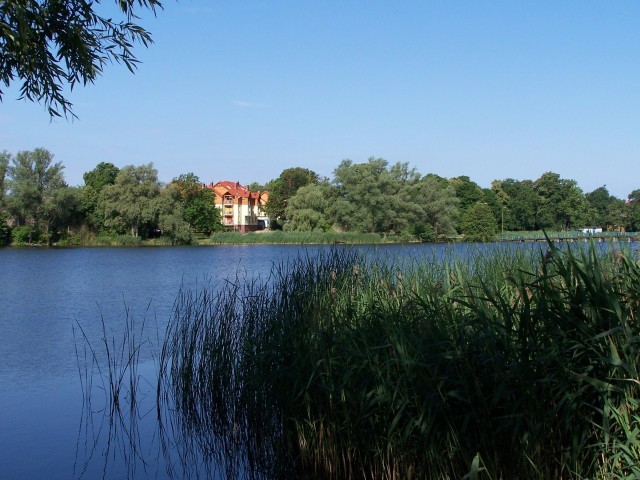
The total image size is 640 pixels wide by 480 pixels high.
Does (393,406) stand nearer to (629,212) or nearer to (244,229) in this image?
(629,212)

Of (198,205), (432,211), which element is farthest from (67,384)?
(198,205)

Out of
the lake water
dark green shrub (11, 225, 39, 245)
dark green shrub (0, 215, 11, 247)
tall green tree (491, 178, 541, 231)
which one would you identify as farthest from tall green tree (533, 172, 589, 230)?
the lake water

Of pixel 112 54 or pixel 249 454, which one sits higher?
pixel 112 54

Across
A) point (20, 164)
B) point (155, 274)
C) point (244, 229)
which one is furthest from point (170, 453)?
point (244, 229)

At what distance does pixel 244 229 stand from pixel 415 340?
90.1 metres

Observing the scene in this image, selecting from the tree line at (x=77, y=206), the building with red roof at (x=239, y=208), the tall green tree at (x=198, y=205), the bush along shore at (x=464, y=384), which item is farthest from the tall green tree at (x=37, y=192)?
the bush along shore at (x=464, y=384)

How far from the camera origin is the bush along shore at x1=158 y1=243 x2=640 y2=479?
380cm

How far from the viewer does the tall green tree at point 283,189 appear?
82.0 meters

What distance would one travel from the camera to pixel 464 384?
4.05 metres

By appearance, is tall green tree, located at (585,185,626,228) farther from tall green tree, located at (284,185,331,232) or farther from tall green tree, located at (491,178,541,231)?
tall green tree, located at (284,185,331,232)

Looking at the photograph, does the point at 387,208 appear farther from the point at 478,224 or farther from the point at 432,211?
the point at 478,224

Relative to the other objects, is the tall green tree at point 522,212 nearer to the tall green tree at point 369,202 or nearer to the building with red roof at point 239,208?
the tall green tree at point 369,202

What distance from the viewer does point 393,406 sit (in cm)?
450

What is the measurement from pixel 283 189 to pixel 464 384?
78.8 meters
